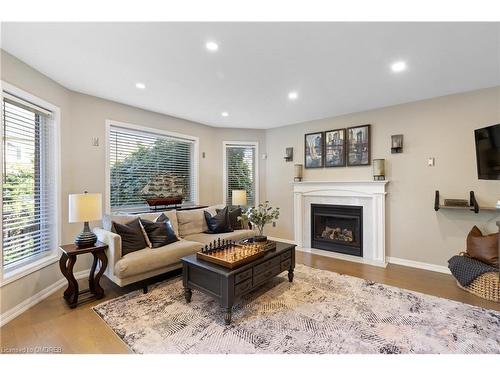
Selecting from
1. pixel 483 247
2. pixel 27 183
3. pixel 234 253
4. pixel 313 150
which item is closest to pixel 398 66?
pixel 313 150

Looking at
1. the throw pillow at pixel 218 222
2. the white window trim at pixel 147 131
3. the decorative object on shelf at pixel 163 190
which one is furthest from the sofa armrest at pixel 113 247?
the throw pillow at pixel 218 222

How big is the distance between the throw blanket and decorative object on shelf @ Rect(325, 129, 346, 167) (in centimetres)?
211

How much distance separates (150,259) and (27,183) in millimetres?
1603

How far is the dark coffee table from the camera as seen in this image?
2.06 meters

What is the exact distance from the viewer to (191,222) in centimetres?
378

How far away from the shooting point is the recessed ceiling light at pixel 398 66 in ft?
7.73

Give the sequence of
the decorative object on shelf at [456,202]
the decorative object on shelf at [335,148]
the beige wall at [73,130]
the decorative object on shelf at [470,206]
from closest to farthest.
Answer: the beige wall at [73,130] < the decorative object on shelf at [470,206] < the decorative object on shelf at [456,202] < the decorative object on shelf at [335,148]

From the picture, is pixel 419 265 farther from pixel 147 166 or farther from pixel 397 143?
pixel 147 166

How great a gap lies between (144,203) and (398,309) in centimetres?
386

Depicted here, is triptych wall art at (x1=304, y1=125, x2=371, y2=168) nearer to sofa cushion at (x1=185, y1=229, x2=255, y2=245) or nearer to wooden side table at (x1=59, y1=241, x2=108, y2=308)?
sofa cushion at (x1=185, y1=229, x2=255, y2=245)

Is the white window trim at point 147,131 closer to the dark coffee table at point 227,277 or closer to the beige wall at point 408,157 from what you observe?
the beige wall at point 408,157

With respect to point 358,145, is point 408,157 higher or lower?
lower

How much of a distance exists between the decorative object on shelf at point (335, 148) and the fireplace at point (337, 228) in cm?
82
